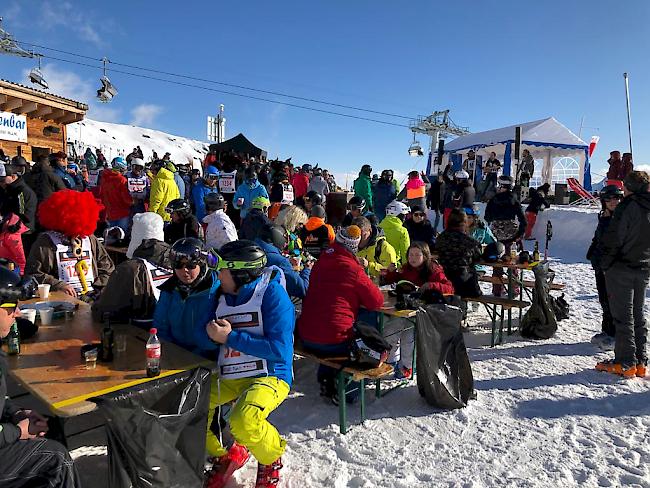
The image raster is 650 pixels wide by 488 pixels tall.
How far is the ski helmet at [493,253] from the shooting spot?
668cm

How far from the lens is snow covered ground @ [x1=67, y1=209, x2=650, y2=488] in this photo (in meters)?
3.19

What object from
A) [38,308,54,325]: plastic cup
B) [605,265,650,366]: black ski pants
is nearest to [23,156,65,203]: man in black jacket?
[38,308,54,325]: plastic cup

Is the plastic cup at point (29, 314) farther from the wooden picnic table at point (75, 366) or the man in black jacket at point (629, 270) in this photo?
the man in black jacket at point (629, 270)

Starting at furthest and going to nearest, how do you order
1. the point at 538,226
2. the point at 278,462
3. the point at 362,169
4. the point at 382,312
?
1. the point at 538,226
2. the point at 362,169
3. the point at 382,312
4. the point at 278,462

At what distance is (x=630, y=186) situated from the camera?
4.62m

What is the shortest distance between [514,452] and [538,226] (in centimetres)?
1424

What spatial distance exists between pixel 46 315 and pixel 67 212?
1.10 metres

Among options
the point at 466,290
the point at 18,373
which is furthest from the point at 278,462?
the point at 466,290

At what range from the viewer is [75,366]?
257 cm

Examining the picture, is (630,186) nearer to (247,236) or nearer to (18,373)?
(247,236)

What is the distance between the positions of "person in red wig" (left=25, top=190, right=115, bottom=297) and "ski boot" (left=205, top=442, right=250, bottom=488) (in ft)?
6.48

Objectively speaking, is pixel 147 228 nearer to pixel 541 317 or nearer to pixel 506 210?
pixel 541 317

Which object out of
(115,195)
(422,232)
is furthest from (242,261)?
(115,195)

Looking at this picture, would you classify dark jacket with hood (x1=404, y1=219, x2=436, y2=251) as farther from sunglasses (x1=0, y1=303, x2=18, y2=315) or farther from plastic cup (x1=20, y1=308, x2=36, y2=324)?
sunglasses (x1=0, y1=303, x2=18, y2=315)
